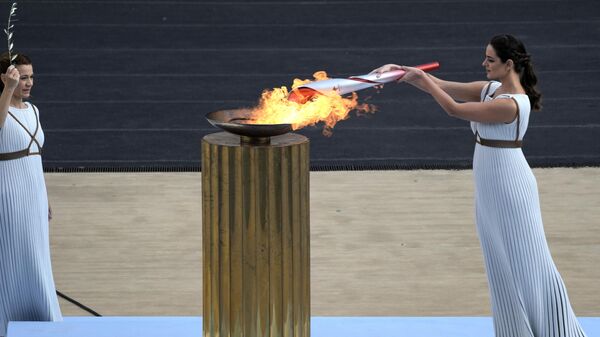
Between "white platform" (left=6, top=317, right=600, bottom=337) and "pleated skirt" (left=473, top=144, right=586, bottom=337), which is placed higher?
"pleated skirt" (left=473, top=144, right=586, bottom=337)

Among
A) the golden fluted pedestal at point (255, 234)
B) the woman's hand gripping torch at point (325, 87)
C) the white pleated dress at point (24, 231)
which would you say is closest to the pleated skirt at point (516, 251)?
the woman's hand gripping torch at point (325, 87)

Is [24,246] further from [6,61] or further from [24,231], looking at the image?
[6,61]

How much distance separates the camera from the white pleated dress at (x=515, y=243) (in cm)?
361

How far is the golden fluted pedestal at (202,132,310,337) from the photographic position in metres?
3.22

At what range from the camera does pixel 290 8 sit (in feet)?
32.6

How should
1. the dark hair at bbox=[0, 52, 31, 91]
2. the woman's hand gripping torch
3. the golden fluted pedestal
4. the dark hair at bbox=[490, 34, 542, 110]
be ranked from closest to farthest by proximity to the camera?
the golden fluted pedestal, the woman's hand gripping torch, the dark hair at bbox=[490, 34, 542, 110], the dark hair at bbox=[0, 52, 31, 91]

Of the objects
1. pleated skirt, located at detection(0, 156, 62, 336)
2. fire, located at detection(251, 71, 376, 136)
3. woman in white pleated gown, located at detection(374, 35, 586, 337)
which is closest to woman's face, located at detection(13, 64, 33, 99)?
pleated skirt, located at detection(0, 156, 62, 336)

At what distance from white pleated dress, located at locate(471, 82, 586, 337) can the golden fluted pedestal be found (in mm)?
637

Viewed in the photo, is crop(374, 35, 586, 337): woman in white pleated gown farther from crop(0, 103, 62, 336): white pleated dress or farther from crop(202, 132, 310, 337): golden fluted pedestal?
crop(0, 103, 62, 336): white pleated dress

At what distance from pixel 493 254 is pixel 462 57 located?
5.06m

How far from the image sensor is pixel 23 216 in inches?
157

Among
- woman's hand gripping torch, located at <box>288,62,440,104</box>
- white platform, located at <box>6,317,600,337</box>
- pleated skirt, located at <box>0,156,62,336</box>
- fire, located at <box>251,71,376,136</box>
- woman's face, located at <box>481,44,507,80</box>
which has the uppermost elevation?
woman's face, located at <box>481,44,507,80</box>

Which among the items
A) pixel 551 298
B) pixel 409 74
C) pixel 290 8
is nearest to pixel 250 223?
pixel 409 74

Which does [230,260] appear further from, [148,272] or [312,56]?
[312,56]
